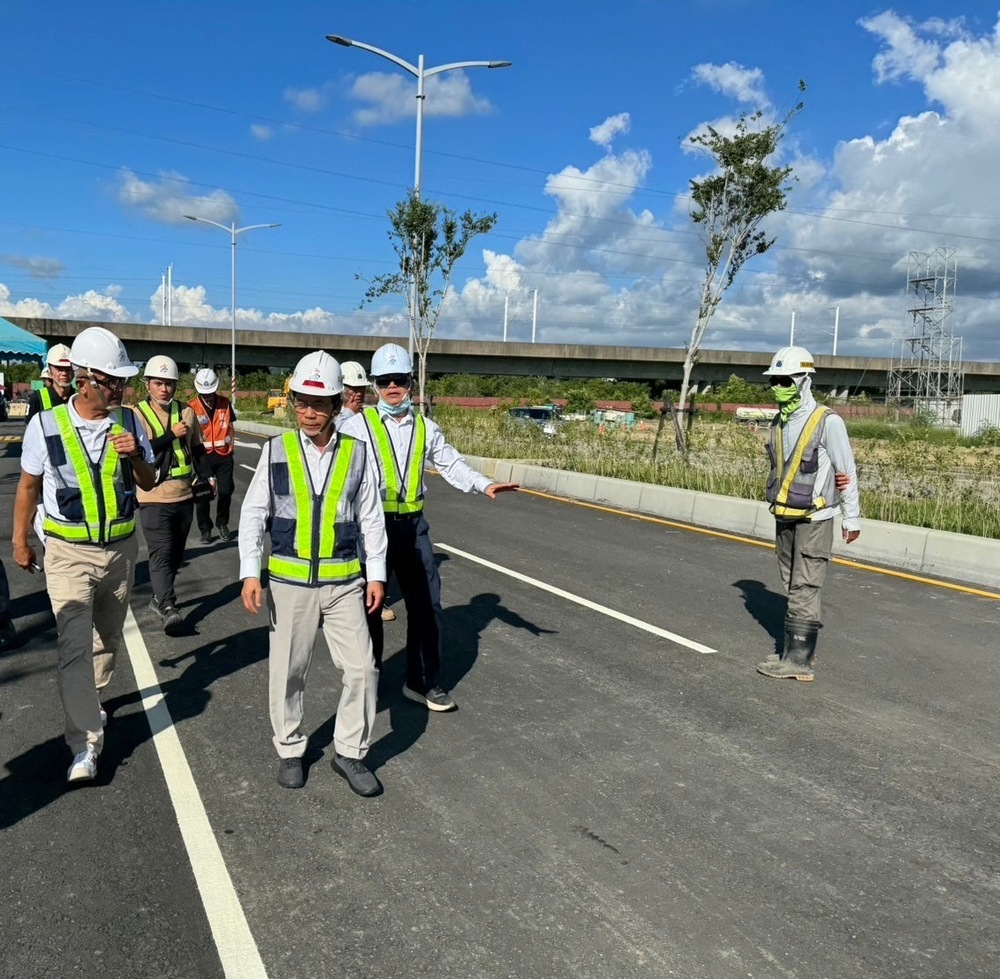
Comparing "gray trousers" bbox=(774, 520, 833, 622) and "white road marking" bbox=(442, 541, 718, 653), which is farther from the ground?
"gray trousers" bbox=(774, 520, 833, 622)

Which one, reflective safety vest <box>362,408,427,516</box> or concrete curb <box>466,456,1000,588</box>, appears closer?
reflective safety vest <box>362,408,427,516</box>

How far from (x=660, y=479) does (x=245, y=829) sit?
13.2 metres

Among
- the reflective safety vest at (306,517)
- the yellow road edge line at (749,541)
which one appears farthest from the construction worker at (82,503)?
→ the yellow road edge line at (749,541)

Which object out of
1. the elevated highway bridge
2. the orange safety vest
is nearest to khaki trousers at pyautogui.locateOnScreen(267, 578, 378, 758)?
the orange safety vest

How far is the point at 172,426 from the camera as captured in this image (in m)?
7.11

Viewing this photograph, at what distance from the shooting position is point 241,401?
194ft

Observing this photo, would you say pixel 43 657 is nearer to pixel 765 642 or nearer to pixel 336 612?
pixel 336 612

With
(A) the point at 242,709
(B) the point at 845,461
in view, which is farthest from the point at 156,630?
(B) the point at 845,461

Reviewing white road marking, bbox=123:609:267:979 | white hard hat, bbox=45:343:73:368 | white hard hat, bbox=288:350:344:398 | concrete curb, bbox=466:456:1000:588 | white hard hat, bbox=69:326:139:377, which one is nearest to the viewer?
white road marking, bbox=123:609:267:979

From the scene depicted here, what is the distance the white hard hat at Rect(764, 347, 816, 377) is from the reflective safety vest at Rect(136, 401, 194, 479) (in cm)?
441

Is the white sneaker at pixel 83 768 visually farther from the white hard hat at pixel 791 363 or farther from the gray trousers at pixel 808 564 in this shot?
the white hard hat at pixel 791 363

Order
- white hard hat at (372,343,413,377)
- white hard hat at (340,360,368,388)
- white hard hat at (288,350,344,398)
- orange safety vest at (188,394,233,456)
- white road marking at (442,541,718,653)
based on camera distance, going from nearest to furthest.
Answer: white hard hat at (288,350,344,398), white hard hat at (372,343,413,377), white hard hat at (340,360,368,388), white road marking at (442,541,718,653), orange safety vest at (188,394,233,456)

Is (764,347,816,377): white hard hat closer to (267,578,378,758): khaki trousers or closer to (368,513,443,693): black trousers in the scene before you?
(368,513,443,693): black trousers

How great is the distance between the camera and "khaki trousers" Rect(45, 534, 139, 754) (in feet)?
A: 13.7
